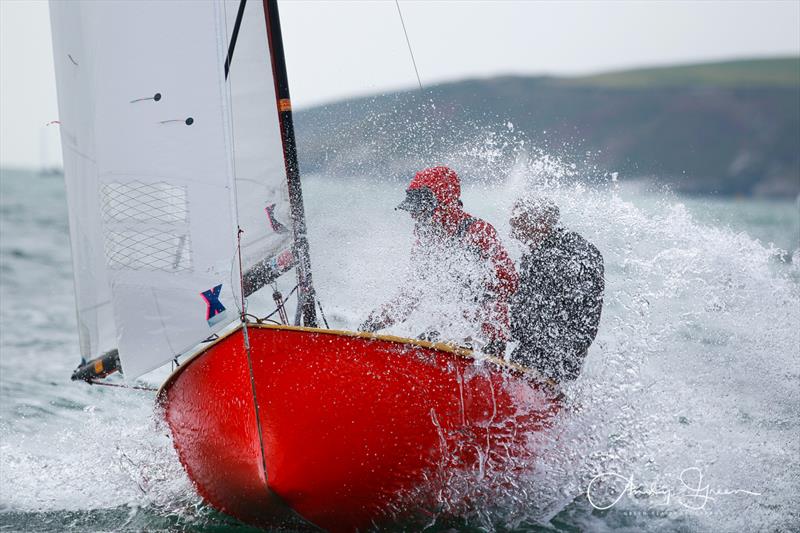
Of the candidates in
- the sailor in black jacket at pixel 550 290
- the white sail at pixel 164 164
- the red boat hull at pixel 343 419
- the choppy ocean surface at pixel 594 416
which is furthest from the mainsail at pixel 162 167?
the sailor in black jacket at pixel 550 290

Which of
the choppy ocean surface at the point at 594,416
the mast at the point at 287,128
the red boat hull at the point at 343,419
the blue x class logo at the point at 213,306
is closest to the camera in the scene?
the red boat hull at the point at 343,419

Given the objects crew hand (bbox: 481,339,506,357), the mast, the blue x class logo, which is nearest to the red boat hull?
the blue x class logo

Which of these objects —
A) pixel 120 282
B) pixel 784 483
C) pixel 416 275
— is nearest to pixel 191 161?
pixel 120 282

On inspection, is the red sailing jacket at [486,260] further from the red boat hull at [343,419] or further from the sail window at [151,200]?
the sail window at [151,200]

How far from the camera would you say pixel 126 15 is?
357 centimetres

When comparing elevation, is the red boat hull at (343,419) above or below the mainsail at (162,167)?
below

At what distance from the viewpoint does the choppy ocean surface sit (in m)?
3.96

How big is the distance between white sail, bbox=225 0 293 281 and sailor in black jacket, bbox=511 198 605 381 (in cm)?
124

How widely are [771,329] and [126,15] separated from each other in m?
5.09

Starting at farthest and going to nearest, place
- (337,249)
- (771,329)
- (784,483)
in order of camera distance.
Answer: (771,329)
(337,249)
(784,483)

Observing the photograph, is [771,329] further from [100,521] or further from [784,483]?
[100,521]

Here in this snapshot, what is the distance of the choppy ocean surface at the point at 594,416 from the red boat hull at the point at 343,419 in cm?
35

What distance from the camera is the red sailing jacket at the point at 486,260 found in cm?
388

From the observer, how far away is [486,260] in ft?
12.9
